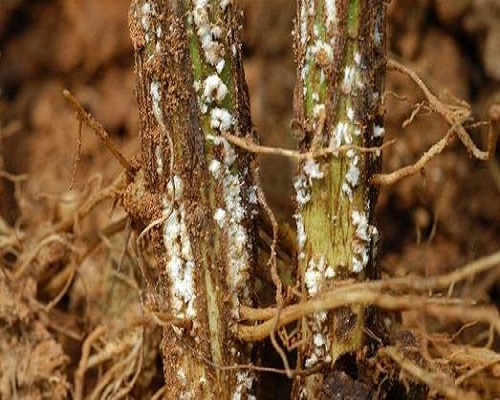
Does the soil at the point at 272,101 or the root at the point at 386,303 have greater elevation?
the soil at the point at 272,101

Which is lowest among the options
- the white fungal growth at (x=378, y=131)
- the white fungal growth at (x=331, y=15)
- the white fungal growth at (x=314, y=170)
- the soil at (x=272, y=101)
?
the white fungal growth at (x=314, y=170)

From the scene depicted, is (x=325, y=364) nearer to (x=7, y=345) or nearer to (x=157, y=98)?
(x=157, y=98)

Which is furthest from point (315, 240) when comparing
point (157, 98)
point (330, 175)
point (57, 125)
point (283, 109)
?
point (57, 125)

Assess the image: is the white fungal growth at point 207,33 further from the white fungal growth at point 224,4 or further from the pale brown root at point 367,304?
the pale brown root at point 367,304

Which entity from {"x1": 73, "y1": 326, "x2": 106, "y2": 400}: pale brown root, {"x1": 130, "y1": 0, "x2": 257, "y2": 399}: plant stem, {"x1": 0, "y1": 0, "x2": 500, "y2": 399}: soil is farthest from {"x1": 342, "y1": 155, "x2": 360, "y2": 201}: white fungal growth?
{"x1": 0, "y1": 0, "x2": 500, "y2": 399}: soil

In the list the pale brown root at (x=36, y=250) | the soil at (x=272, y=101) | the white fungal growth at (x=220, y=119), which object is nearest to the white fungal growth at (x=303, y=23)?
the white fungal growth at (x=220, y=119)
